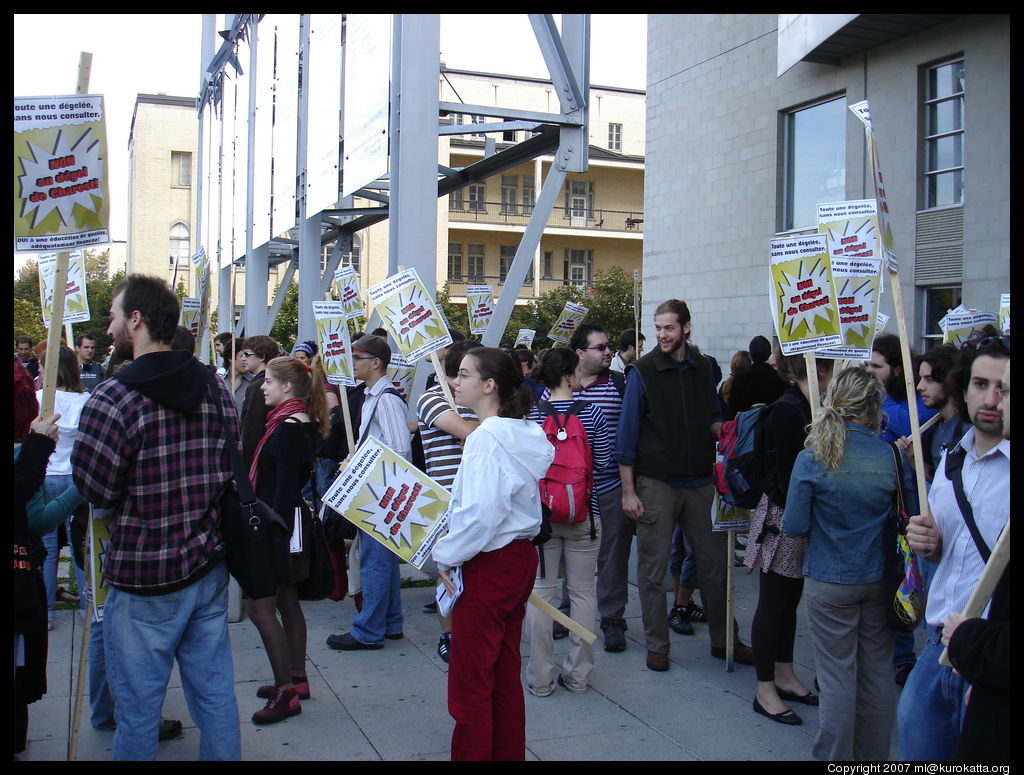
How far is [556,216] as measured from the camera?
4825cm

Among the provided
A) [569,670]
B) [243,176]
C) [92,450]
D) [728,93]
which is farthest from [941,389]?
[243,176]

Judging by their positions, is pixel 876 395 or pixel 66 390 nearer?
pixel 876 395

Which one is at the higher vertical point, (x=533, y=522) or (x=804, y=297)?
(x=804, y=297)

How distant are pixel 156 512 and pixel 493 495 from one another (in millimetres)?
1291

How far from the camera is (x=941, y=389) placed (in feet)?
18.9

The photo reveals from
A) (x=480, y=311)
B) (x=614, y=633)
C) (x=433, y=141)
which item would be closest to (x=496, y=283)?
(x=480, y=311)

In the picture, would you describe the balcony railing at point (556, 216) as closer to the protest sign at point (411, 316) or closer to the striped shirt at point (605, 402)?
the striped shirt at point (605, 402)

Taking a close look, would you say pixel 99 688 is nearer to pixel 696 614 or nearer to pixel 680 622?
pixel 680 622

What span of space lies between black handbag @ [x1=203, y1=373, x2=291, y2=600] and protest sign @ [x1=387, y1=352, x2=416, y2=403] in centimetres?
246

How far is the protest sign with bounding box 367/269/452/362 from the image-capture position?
579 cm

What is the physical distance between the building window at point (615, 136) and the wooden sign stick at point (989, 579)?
1964 inches

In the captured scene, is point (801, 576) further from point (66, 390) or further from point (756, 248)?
point (756, 248)

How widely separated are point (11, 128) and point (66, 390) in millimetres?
2423

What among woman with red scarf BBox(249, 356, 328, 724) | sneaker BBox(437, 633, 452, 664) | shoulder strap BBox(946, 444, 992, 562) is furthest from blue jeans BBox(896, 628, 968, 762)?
sneaker BBox(437, 633, 452, 664)
